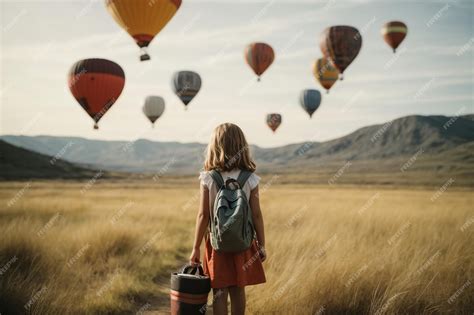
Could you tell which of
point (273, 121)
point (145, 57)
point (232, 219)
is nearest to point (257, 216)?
point (232, 219)

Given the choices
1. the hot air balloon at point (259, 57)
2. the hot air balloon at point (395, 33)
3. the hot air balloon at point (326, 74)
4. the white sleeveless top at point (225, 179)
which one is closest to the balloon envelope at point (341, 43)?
the hot air balloon at point (259, 57)

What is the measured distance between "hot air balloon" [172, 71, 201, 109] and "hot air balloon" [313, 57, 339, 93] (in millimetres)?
9382

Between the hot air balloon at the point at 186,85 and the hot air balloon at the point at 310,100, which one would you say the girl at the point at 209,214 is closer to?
the hot air balloon at the point at 186,85

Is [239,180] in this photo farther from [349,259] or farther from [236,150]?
[349,259]

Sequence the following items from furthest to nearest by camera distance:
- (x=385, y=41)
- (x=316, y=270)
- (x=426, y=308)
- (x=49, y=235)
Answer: (x=385, y=41) → (x=49, y=235) → (x=316, y=270) → (x=426, y=308)

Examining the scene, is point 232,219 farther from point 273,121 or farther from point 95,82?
point 273,121

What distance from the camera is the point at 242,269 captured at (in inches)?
133

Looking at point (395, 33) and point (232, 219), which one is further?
point (395, 33)

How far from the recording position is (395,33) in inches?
1128

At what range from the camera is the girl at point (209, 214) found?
3.43 meters

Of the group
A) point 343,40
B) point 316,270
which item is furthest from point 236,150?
point 343,40

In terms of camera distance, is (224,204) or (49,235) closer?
(224,204)

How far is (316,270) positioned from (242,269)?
191cm

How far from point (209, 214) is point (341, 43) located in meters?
18.6
